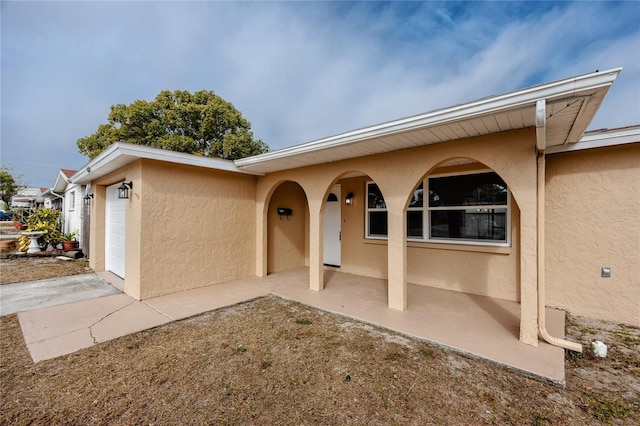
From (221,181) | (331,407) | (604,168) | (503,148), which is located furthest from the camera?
(221,181)

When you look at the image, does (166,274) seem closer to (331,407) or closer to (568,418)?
(331,407)

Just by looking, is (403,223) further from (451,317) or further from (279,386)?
(279,386)

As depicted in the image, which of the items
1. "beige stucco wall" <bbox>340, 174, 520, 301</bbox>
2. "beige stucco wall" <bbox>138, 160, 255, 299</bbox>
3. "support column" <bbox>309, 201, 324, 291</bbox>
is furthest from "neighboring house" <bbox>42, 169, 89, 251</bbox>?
"beige stucco wall" <bbox>340, 174, 520, 301</bbox>

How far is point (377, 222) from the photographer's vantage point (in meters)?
7.07

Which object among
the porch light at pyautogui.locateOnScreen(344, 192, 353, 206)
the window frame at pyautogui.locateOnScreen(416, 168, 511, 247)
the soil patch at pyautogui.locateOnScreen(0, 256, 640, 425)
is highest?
the porch light at pyautogui.locateOnScreen(344, 192, 353, 206)

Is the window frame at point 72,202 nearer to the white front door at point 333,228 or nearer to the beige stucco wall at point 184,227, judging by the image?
the beige stucco wall at point 184,227

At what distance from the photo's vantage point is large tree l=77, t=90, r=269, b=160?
15.8m

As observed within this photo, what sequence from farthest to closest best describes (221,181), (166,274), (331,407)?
(221,181) → (166,274) → (331,407)

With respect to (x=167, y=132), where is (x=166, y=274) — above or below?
below

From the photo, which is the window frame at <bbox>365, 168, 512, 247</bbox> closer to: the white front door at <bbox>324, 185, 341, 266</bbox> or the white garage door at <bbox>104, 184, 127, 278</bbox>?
the white front door at <bbox>324, 185, 341, 266</bbox>

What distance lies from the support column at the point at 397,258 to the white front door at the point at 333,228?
10.9ft

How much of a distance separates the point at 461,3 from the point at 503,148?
6306 mm

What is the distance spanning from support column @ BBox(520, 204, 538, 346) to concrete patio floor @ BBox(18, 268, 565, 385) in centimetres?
22

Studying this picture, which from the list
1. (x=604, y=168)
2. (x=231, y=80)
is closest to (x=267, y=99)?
(x=231, y=80)
